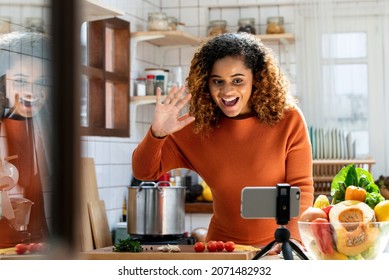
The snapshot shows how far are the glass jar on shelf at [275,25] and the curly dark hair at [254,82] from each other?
214cm

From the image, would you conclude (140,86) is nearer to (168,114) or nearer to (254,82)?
(254,82)

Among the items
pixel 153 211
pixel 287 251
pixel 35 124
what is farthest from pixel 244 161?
pixel 153 211

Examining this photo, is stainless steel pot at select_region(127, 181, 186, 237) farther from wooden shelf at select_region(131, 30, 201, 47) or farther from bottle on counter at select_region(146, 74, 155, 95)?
wooden shelf at select_region(131, 30, 201, 47)

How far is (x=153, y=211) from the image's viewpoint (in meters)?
3.11

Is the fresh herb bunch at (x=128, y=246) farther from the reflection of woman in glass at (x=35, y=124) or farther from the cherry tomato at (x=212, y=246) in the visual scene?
the reflection of woman in glass at (x=35, y=124)

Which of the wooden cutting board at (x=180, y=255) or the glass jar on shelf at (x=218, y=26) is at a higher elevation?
the glass jar on shelf at (x=218, y=26)

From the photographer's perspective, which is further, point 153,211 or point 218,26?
point 218,26

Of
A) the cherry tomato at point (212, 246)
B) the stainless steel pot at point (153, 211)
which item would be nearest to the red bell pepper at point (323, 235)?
the cherry tomato at point (212, 246)

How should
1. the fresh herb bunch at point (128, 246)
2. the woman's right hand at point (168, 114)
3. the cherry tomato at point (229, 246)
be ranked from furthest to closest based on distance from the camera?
the fresh herb bunch at point (128, 246) → the cherry tomato at point (229, 246) → the woman's right hand at point (168, 114)

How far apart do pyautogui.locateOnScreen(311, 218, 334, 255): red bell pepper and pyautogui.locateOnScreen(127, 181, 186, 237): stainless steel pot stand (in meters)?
1.91

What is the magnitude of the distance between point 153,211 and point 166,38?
110 centimetres

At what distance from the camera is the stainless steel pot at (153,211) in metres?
3.09
